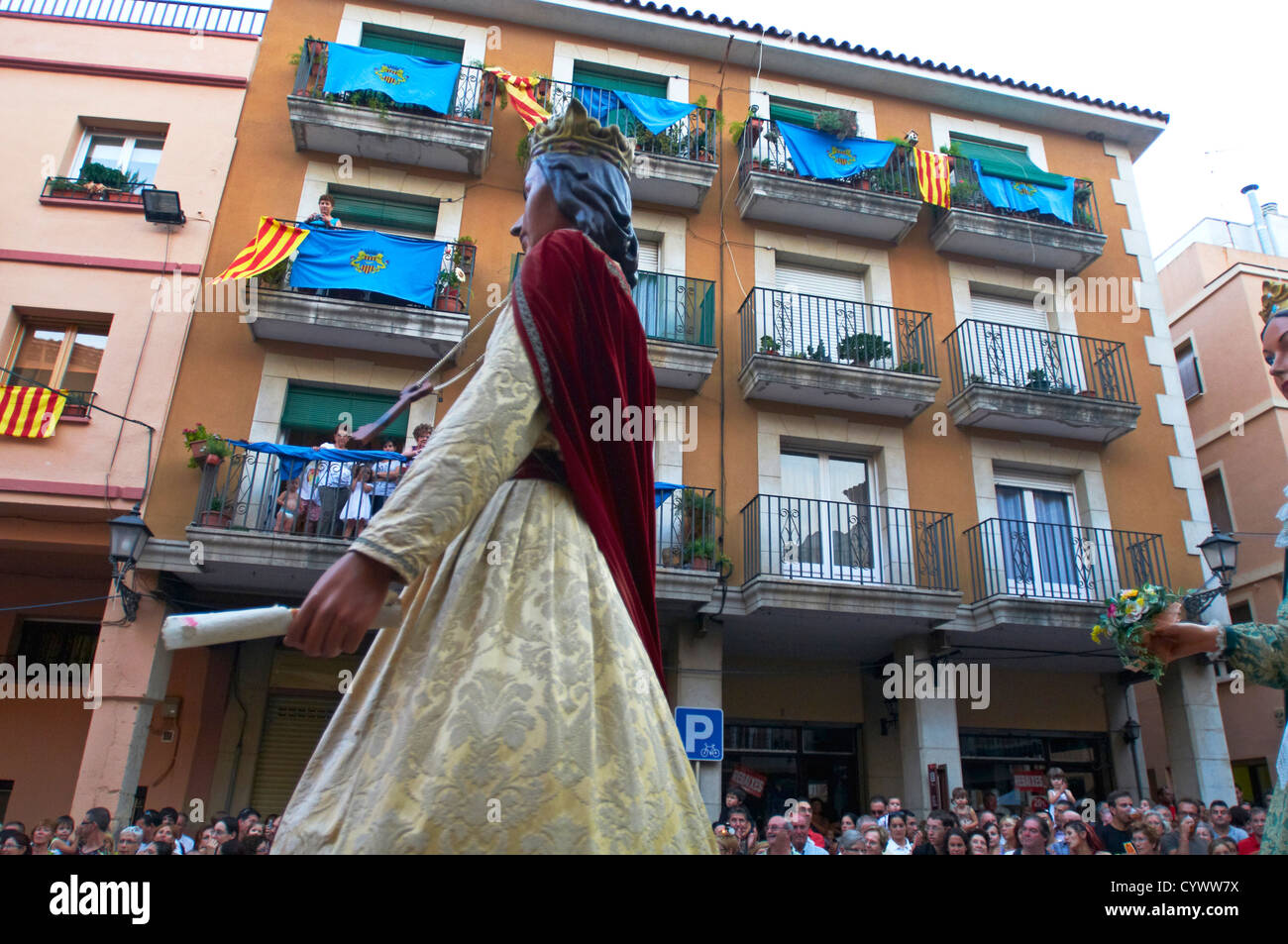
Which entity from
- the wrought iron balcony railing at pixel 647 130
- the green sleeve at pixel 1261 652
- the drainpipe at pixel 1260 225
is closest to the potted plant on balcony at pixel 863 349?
the wrought iron balcony railing at pixel 647 130

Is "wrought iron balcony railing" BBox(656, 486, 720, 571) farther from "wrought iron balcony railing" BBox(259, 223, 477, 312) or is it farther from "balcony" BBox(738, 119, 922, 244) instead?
"balcony" BBox(738, 119, 922, 244)

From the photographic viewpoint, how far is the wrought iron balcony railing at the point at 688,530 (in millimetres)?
10836

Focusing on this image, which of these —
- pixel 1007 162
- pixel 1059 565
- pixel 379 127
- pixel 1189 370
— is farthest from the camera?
pixel 1189 370

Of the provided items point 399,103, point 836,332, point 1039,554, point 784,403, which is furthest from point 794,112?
point 1039,554

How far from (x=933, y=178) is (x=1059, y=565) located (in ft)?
19.6

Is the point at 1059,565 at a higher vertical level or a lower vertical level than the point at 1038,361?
lower

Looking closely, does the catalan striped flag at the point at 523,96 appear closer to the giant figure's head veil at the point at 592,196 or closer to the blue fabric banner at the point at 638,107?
the blue fabric banner at the point at 638,107

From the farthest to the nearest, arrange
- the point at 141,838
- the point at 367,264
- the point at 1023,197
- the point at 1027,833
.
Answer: the point at 1023,197, the point at 367,264, the point at 141,838, the point at 1027,833

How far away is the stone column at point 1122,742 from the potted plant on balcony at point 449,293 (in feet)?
35.6

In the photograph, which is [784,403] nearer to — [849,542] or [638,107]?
[849,542]

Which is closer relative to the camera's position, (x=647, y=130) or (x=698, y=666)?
(x=698, y=666)

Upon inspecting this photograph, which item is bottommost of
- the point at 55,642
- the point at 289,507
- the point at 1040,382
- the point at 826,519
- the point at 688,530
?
the point at 55,642

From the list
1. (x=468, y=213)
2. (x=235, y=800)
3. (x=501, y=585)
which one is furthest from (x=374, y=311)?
(x=501, y=585)

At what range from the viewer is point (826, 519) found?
11.8 metres
